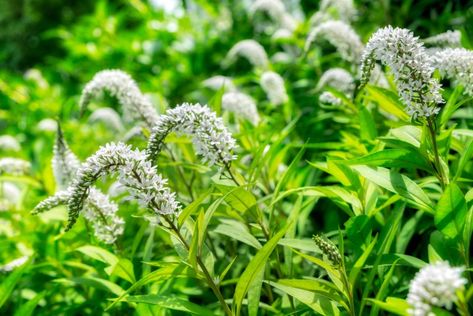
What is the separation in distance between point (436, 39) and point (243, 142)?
46.5 inches

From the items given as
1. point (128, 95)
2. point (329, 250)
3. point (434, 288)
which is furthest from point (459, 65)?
point (128, 95)

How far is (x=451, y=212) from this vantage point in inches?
69.9

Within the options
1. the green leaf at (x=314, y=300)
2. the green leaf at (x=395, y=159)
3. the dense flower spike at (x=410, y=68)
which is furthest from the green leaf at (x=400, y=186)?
the green leaf at (x=314, y=300)

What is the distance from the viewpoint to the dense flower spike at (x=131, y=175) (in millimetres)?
1717

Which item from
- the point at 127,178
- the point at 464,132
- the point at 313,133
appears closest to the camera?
the point at 127,178

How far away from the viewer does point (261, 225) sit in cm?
225

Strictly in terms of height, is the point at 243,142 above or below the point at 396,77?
above

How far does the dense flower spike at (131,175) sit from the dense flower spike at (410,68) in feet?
2.79

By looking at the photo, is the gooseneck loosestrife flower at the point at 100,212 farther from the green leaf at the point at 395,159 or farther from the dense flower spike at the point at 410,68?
the dense flower spike at the point at 410,68

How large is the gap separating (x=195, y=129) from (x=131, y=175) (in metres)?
0.34

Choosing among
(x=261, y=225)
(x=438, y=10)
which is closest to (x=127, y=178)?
(x=261, y=225)

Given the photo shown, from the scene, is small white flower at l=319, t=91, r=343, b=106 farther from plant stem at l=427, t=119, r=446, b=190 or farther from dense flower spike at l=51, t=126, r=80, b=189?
dense flower spike at l=51, t=126, r=80, b=189

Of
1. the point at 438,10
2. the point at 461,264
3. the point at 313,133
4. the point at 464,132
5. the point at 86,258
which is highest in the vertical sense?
the point at 438,10

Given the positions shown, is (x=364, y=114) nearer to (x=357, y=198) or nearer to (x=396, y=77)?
(x=357, y=198)
